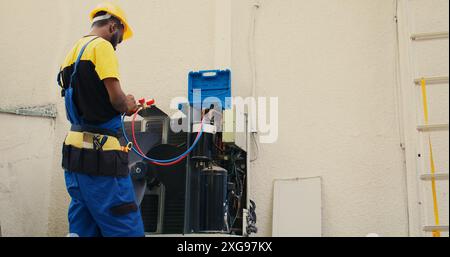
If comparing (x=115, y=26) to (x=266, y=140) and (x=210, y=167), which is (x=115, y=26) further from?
(x=266, y=140)

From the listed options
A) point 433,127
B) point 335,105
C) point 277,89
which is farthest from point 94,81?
point 335,105

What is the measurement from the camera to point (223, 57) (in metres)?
4.30

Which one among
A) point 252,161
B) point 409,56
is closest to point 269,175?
point 252,161

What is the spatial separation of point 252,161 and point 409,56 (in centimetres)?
145

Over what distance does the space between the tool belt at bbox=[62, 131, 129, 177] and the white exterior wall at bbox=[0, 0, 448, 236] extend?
147 cm

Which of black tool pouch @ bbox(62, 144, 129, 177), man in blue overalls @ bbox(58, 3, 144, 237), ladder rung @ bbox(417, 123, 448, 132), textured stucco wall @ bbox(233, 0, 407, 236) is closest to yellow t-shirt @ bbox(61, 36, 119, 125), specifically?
man in blue overalls @ bbox(58, 3, 144, 237)

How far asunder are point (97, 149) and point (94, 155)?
4 centimetres

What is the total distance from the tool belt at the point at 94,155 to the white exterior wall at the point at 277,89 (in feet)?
4.82

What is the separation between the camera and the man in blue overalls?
267 cm

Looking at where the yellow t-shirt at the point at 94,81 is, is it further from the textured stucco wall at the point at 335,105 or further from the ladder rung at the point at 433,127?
the textured stucco wall at the point at 335,105

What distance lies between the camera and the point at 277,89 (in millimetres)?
4215

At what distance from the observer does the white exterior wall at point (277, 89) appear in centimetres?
388

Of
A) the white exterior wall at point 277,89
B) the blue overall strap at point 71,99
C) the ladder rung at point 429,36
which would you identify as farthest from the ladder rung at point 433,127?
the blue overall strap at point 71,99

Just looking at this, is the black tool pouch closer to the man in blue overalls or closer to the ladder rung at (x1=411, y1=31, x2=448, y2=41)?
the man in blue overalls
